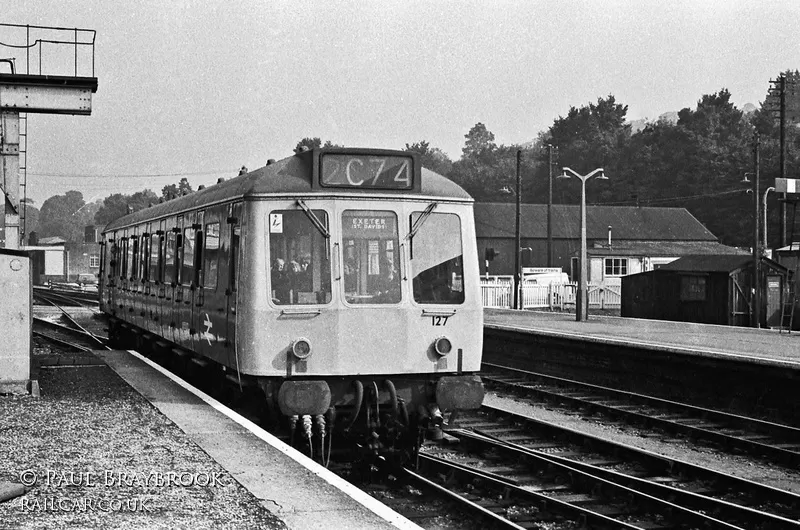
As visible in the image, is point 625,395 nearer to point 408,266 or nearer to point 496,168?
point 408,266

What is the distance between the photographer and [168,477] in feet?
22.8

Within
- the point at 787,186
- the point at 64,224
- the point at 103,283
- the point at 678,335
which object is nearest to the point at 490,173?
the point at 787,186

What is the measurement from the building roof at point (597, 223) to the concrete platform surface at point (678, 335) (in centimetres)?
2867

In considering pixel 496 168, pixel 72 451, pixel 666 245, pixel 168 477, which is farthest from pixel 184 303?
pixel 496 168

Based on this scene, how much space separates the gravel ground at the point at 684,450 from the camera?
34.5ft

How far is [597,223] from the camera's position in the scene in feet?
202

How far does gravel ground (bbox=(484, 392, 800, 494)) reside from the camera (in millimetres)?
10523

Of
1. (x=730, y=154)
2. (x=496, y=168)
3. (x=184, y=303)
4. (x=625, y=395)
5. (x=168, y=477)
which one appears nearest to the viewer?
Result: (x=168, y=477)

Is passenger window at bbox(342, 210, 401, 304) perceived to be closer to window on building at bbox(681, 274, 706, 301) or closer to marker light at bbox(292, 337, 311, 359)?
marker light at bbox(292, 337, 311, 359)

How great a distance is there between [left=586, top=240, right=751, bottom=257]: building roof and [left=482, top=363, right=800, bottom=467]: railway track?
34.3 m

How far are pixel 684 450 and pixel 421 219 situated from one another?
198 inches

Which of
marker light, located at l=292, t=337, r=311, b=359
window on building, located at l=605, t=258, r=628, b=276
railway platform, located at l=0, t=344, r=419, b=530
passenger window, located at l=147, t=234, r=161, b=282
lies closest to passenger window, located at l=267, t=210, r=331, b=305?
marker light, located at l=292, t=337, r=311, b=359

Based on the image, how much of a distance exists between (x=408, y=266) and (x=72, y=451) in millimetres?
3470

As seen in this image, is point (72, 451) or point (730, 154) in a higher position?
point (730, 154)
